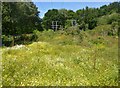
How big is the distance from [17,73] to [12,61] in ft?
6.04

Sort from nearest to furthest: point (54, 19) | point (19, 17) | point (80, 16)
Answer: point (19, 17) → point (54, 19) → point (80, 16)

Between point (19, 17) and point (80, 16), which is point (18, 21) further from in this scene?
point (80, 16)

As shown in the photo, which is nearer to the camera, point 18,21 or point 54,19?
point 18,21

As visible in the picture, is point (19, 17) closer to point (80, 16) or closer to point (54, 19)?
point (54, 19)

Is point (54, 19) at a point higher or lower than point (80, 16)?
lower

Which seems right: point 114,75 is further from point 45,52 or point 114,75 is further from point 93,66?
point 45,52

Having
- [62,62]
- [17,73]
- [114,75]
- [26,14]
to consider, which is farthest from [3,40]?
[114,75]

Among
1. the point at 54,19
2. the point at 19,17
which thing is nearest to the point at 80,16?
the point at 54,19

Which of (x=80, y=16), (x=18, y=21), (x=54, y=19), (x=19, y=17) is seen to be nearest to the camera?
(x=18, y=21)

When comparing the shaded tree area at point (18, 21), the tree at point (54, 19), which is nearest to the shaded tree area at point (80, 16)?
the tree at point (54, 19)

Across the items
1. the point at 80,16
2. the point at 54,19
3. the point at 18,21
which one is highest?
the point at 80,16

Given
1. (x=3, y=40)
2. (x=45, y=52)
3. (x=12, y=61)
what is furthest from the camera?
(x=3, y=40)

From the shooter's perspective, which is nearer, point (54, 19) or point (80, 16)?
point (54, 19)

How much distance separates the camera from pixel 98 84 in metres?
8.91
